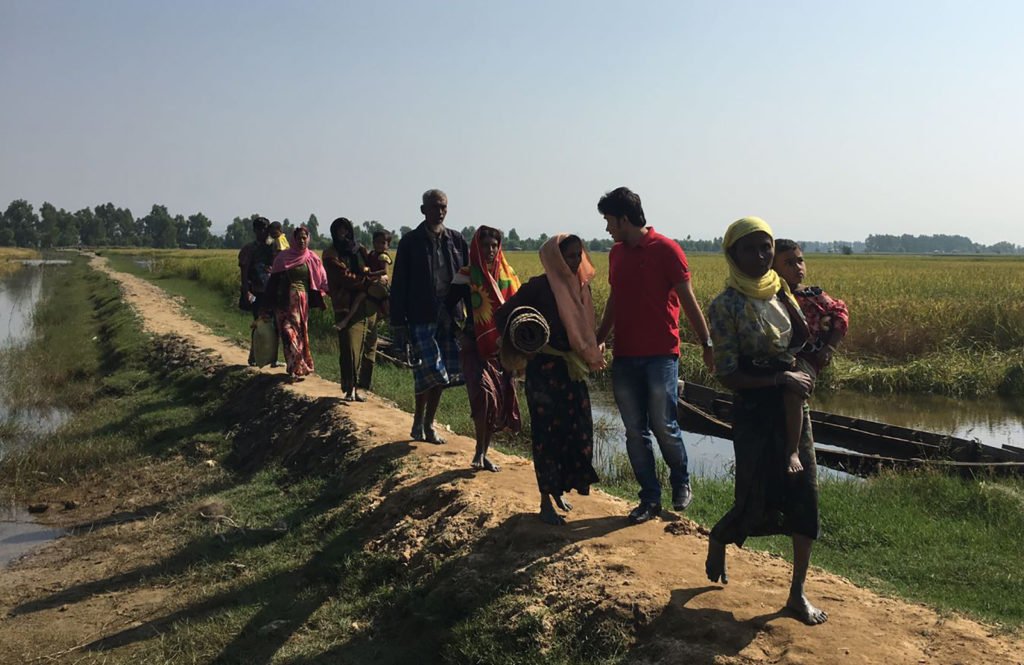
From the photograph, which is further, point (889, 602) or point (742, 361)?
point (889, 602)

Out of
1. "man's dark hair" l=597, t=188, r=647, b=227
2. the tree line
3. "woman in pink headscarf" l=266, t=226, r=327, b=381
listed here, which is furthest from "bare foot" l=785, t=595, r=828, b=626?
the tree line

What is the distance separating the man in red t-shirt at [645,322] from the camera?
437 cm

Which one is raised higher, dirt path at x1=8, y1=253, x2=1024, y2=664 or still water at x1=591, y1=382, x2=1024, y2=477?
dirt path at x1=8, y1=253, x2=1024, y2=664

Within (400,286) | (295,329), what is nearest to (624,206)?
(400,286)

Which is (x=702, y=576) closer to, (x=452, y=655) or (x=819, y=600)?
(x=819, y=600)

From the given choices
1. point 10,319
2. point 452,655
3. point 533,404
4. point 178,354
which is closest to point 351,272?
point 533,404

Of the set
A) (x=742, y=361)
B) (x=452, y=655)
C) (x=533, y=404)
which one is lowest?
(x=452, y=655)

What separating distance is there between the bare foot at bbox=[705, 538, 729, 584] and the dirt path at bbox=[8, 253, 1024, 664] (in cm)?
9

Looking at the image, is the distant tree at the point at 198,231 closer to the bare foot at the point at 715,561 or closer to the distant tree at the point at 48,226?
the distant tree at the point at 48,226

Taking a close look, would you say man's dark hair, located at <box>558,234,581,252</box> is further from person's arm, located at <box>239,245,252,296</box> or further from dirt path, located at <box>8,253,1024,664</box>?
person's arm, located at <box>239,245,252,296</box>

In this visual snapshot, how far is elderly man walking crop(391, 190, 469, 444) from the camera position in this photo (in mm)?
6098

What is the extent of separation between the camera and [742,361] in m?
3.46

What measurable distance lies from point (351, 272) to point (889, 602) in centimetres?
590

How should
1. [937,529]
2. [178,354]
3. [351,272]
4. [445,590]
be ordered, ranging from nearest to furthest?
[445,590], [937,529], [351,272], [178,354]
